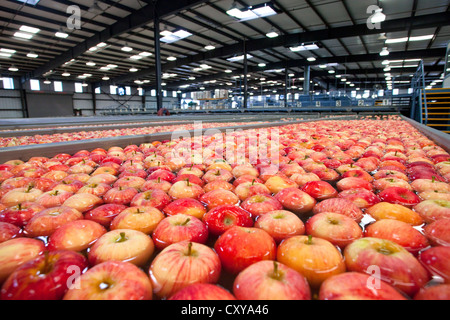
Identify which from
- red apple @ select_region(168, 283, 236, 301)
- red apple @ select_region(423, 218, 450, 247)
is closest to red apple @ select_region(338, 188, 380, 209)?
red apple @ select_region(423, 218, 450, 247)

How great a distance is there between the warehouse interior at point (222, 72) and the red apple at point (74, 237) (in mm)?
38

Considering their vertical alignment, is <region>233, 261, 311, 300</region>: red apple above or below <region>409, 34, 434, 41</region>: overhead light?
below

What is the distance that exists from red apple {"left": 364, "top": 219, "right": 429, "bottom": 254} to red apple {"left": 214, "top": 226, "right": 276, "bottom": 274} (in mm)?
365

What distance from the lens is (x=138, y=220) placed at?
0.91m

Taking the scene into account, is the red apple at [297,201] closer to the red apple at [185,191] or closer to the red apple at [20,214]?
the red apple at [185,191]

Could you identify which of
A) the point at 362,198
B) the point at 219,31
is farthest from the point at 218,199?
the point at 219,31

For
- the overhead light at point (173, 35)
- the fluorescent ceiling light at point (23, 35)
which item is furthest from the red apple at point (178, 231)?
the fluorescent ceiling light at point (23, 35)

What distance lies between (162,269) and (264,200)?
59cm

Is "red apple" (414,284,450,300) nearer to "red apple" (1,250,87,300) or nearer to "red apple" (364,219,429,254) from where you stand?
"red apple" (364,219,429,254)

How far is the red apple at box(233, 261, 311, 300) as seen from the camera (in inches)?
20.5

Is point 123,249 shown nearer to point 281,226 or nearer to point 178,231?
point 178,231

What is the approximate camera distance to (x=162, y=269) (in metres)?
0.62

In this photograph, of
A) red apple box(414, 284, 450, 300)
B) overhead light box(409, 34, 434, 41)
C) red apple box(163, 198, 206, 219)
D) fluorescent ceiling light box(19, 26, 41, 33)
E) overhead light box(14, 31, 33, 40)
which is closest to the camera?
red apple box(414, 284, 450, 300)
